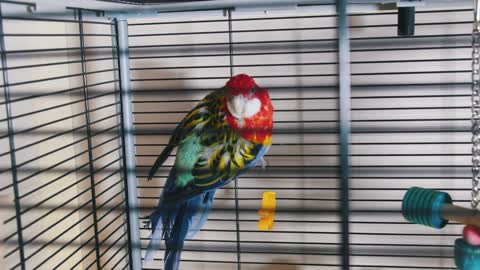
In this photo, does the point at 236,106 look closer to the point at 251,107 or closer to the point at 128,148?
the point at 251,107

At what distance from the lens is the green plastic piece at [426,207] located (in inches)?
31.9

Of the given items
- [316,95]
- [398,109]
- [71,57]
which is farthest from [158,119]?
[398,109]

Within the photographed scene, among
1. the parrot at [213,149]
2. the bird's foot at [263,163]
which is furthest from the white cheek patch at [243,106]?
the bird's foot at [263,163]

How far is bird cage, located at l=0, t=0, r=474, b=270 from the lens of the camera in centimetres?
102

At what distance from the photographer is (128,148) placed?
3.78 ft

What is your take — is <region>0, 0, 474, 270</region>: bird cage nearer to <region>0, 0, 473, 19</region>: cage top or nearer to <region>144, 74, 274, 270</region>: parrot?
<region>0, 0, 473, 19</region>: cage top

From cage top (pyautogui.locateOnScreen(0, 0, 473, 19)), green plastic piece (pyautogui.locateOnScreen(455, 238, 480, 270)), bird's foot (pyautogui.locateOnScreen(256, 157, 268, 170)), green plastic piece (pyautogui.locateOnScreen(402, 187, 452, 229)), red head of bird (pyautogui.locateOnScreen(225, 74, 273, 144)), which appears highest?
cage top (pyautogui.locateOnScreen(0, 0, 473, 19))

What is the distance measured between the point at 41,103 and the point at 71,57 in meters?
0.11

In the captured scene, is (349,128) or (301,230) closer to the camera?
(349,128)

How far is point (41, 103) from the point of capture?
41.5 inches

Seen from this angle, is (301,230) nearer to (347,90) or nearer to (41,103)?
(347,90)

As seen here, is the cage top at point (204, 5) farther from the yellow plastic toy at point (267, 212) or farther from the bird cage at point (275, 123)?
the yellow plastic toy at point (267, 212)

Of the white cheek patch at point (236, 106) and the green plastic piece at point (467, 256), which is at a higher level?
the white cheek patch at point (236, 106)

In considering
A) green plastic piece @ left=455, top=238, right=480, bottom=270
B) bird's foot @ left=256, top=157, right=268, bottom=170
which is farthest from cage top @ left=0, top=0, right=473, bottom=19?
green plastic piece @ left=455, top=238, right=480, bottom=270
